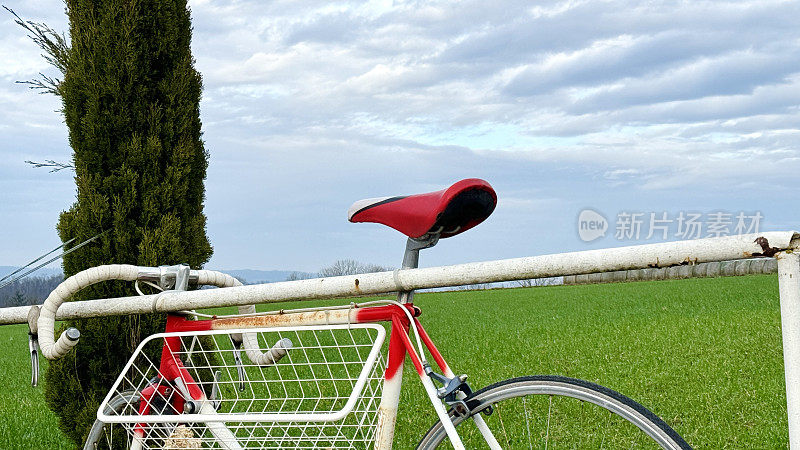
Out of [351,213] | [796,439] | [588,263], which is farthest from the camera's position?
[351,213]

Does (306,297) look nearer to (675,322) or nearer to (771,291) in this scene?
(675,322)

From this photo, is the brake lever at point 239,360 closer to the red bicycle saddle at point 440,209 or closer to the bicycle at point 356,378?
the bicycle at point 356,378

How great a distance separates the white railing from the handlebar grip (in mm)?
148

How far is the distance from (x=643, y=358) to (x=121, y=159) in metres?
4.67

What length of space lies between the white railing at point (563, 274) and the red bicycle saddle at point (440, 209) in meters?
0.12

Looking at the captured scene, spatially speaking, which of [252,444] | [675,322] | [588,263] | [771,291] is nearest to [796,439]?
[588,263]

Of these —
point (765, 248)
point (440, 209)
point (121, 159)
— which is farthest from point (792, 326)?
point (121, 159)

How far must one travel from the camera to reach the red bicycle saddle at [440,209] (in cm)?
195

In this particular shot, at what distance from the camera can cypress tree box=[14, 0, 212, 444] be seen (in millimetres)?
4012

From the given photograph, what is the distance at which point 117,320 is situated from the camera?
161 inches

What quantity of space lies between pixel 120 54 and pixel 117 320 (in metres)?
1.49

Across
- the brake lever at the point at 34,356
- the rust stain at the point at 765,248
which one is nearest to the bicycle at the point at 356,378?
the brake lever at the point at 34,356

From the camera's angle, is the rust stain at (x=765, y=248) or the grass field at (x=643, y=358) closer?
the rust stain at (x=765, y=248)

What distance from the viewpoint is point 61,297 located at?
2.66 meters
